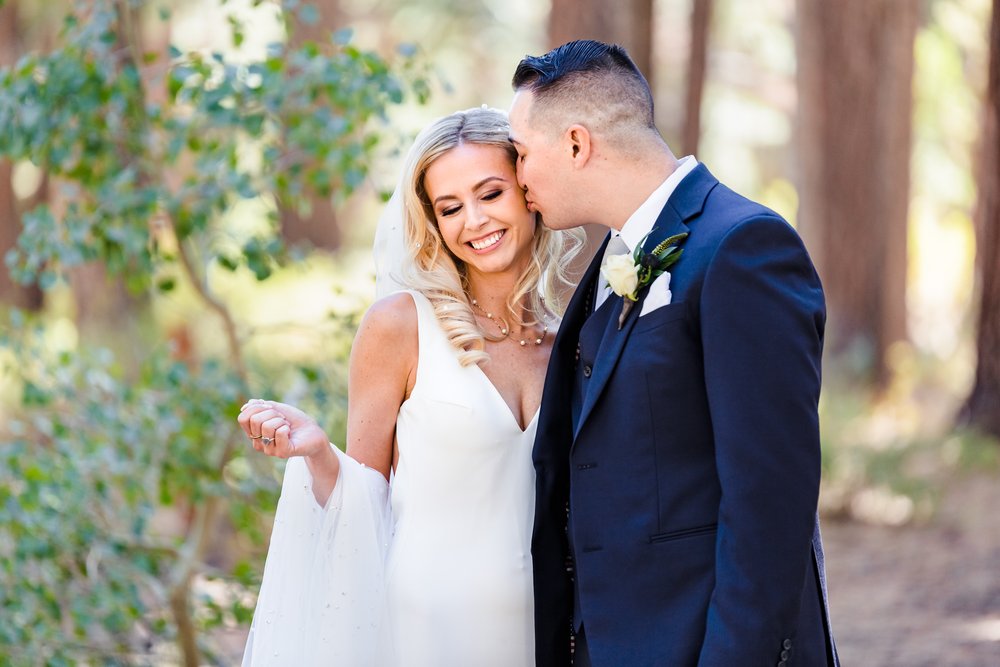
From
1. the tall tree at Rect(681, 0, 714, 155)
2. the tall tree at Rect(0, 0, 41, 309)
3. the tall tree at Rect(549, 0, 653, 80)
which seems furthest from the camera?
the tall tree at Rect(0, 0, 41, 309)

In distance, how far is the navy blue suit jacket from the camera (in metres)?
2.38

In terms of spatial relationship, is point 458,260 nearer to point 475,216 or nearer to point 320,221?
point 475,216

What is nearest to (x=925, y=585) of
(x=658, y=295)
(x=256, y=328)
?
(x=256, y=328)

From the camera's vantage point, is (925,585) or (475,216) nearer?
(475,216)

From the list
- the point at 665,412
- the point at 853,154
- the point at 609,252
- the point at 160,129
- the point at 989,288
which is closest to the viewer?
the point at 665,412

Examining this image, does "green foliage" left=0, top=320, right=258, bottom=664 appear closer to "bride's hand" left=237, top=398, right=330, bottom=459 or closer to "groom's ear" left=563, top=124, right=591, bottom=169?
"bride's hand" left=237, top=398, right=330, bottom=459

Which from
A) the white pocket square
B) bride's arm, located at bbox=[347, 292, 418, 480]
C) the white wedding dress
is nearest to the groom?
the white pocket square

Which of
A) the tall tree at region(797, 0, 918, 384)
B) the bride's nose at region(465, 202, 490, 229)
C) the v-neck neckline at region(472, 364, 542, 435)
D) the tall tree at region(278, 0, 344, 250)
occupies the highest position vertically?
the tall tree at region(278, 0, 344, 250)

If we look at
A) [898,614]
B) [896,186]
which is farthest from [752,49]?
[898,614]

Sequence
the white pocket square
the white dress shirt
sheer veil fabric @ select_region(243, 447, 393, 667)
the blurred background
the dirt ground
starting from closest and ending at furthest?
the white pocket square < the white dress shirt < sheer veil fabric @ select_region(243, 447, 393, 667) < the blurred background < the dirt ground

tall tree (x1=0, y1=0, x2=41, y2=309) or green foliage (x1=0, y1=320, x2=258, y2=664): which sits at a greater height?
tall tree (x1=0, y1=0, x2=41, y2=309)

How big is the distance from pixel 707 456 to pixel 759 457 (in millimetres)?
179

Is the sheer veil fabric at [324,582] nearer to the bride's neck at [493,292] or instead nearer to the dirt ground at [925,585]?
the bride's neck at [493,292]

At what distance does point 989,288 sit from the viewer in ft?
29.1
